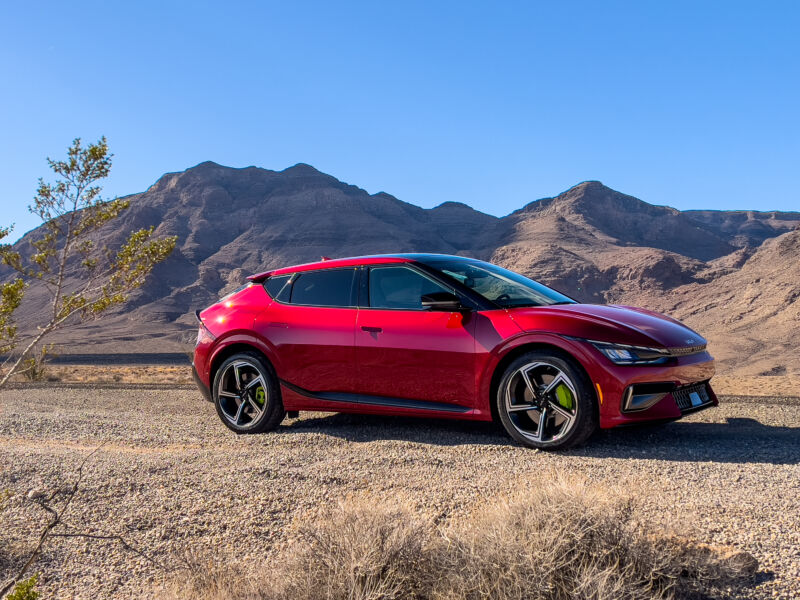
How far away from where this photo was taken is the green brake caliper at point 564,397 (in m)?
5.11

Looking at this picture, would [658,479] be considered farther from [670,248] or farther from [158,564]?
[670,248]

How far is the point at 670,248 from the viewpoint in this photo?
330 ft

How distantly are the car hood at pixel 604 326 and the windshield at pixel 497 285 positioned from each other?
331mm

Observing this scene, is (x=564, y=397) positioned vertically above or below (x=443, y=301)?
below

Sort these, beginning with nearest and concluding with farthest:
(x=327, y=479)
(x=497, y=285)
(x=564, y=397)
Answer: (x=327, y=479)
(x=564, y=397)
(x=497, y=285)

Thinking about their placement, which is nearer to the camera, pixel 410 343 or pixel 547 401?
pixel 547 401

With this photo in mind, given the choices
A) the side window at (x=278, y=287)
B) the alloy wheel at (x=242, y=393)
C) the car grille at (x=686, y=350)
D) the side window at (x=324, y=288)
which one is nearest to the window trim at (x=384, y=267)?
the side window at (x=324, y=288)

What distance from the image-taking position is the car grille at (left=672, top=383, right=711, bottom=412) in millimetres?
5180

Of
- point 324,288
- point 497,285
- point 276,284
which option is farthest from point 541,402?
point 276,284

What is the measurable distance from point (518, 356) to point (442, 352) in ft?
2.05

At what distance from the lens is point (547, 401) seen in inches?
204

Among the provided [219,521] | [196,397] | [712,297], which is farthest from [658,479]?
[712,297]

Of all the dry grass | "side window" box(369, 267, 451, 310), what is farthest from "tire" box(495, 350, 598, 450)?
the dry grass

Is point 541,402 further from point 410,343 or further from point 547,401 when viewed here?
point 410,343
